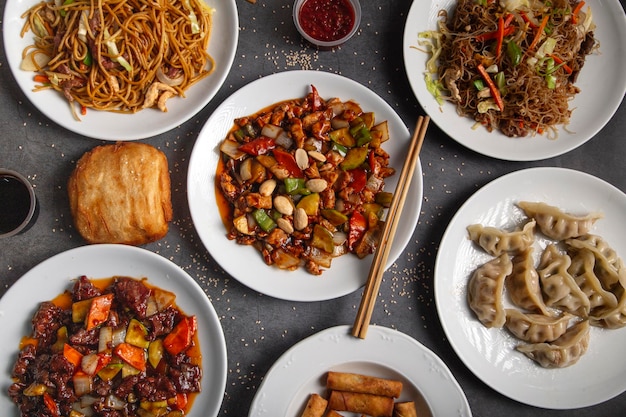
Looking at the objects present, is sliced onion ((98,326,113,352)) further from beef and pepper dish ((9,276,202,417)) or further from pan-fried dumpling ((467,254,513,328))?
pan-fried dumpling ((467,254,513,328))

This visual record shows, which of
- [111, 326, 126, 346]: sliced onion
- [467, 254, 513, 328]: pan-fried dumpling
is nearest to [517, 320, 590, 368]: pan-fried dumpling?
[467, 254, 513, 328]: pan-fried dumpling

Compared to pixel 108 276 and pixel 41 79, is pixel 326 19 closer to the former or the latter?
pixel 41 79

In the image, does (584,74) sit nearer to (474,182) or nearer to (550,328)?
(474,182)

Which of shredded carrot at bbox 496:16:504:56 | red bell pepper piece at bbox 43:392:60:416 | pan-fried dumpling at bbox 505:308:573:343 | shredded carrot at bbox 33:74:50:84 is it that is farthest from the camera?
pan-fried dumpling at bbox 505:308:573:343

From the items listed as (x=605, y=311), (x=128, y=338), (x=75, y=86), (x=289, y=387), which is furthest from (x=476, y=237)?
(x=75, y=86)

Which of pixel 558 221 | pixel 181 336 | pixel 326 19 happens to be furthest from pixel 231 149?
pixel 558 221

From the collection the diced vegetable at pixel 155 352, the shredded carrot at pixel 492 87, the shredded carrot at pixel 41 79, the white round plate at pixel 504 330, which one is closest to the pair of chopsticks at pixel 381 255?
the white round plate at pixel 504 330

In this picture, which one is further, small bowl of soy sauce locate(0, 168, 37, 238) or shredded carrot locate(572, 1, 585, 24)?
shredded carrot locate(572, 1, 585, 24)
